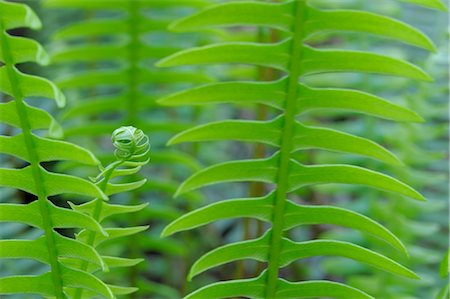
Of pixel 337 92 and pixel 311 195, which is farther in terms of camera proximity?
pixel 311 195

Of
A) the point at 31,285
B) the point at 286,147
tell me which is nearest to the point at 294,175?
the point at 286,147

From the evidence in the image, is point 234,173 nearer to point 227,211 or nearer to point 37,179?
point 227,211

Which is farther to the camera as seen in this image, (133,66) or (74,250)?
(133,66)

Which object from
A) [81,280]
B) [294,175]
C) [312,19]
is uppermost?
[312,19]

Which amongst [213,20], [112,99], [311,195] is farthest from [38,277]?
[311,195]

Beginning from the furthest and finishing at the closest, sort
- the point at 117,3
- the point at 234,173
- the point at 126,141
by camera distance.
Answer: the point at 117,3 → the point at 234,173 → the point at 126,141

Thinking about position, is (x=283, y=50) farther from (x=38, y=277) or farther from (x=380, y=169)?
(x=380, y=169)

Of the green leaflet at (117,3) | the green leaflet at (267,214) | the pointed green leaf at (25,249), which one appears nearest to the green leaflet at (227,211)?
the green leaflet at (267,214)

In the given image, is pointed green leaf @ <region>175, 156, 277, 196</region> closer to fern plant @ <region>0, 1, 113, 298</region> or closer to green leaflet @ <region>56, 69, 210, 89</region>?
fern plant @ <region>0, 1, 113, 298</region>
